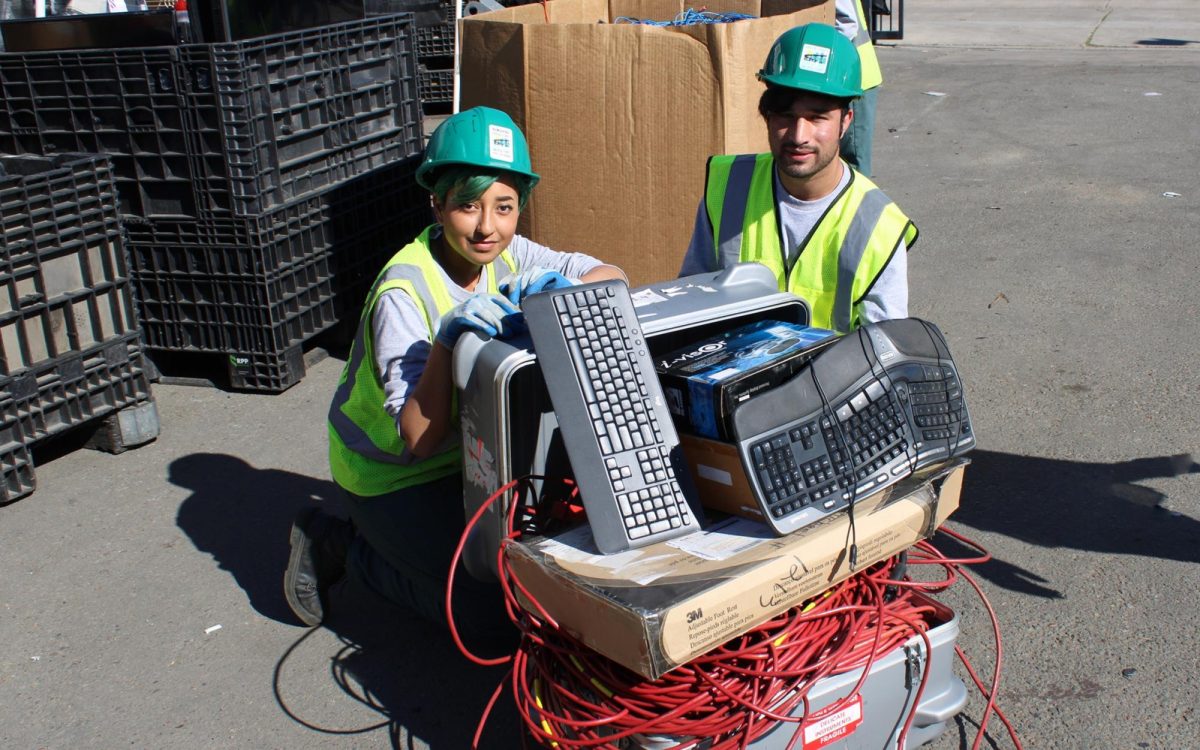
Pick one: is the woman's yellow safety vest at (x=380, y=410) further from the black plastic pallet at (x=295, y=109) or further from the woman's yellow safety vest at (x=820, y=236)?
the black plastic pallet at (x=295, y=109)

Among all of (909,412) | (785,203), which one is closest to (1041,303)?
(785,203)

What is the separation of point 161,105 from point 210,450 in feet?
4.80

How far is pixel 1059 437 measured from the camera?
4.42m

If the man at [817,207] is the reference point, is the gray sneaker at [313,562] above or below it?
below

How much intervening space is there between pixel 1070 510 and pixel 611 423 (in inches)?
92.1

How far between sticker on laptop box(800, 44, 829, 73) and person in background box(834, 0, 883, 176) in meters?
2.52

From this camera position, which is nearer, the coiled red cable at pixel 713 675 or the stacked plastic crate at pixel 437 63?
the coiled red cable at pixel 713 675

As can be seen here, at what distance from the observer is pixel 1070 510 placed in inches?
155

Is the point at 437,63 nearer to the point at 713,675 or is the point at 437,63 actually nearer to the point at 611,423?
the point at 611,423

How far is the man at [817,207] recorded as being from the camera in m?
2.94

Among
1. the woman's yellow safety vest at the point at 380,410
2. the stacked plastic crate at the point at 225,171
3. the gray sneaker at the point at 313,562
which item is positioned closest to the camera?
the woman's yellow safety vest at the point at 380,410

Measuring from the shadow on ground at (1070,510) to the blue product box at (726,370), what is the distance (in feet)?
5.08

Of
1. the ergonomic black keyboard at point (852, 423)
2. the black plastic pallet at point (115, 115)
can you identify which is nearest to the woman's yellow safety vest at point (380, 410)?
the ergonomic black keyboard at point (852, 423)

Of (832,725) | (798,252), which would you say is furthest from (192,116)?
(832,725)
